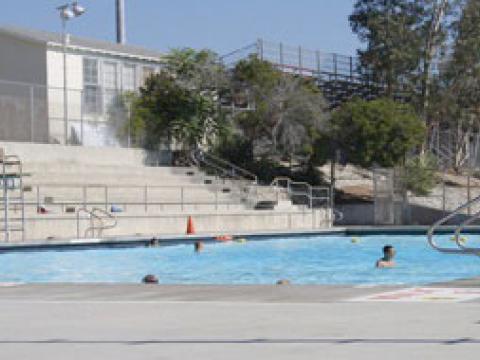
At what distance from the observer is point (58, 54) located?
38.1m

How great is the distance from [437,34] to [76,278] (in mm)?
30809

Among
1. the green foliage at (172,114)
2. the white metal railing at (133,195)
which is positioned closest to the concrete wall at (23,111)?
the green foliage at (172,114)

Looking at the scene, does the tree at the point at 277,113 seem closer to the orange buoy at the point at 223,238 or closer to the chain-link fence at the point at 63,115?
the chain-link fence at the point at 63,115

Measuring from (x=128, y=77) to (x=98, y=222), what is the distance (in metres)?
15.0

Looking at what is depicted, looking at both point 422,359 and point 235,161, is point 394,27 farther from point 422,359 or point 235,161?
point 422,359

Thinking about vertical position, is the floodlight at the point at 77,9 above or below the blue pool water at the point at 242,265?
above

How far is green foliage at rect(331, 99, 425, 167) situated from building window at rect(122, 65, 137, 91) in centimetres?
859

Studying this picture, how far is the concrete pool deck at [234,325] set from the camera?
21.3 feet

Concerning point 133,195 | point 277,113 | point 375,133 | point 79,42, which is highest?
point 79,42

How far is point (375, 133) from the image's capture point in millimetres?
37500

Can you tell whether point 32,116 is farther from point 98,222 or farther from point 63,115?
point 98,222

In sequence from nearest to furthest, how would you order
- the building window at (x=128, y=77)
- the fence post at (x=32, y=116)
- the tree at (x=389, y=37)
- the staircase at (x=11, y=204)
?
the staircase at (x=11, y=204), the fence post at (x=32, y=116), the building window at (x=128, y=77), the tree at (x=389, y=37)

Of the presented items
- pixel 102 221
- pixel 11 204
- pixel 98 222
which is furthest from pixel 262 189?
pixel 11 204

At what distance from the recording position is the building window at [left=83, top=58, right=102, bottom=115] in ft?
116
